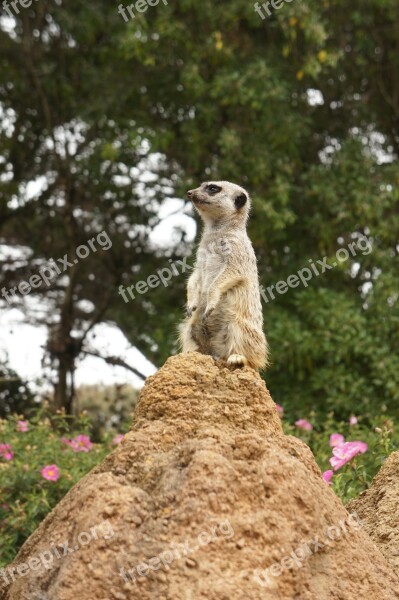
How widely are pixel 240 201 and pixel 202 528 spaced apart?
2.47m

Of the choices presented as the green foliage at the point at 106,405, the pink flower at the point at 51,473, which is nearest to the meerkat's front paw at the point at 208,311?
the pink flower at the point at 51,473

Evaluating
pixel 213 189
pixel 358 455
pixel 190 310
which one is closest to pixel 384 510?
pixel 190 310

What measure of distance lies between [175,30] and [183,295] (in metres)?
3.21

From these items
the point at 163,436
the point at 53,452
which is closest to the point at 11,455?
the point at 53,452

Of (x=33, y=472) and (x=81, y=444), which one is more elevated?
(x=81, y=444)

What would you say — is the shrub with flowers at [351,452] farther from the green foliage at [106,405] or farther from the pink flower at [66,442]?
the green foliage at [106,405]

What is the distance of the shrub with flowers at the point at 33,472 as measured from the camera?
21.2 ft

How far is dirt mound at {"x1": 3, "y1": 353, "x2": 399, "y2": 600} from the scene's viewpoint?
3.16 meters

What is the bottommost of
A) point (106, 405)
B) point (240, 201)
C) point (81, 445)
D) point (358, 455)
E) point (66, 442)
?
point (358, 455)

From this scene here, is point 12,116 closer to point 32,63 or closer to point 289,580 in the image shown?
point 32,63

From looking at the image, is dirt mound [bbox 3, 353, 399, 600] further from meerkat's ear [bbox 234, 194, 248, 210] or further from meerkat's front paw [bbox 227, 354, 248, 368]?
meerkat's ear [bbox 234, 194, 248, 210]

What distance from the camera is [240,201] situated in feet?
17.3

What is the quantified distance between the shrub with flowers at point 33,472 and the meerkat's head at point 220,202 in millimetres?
2348

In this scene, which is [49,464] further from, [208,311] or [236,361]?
[236,361]
